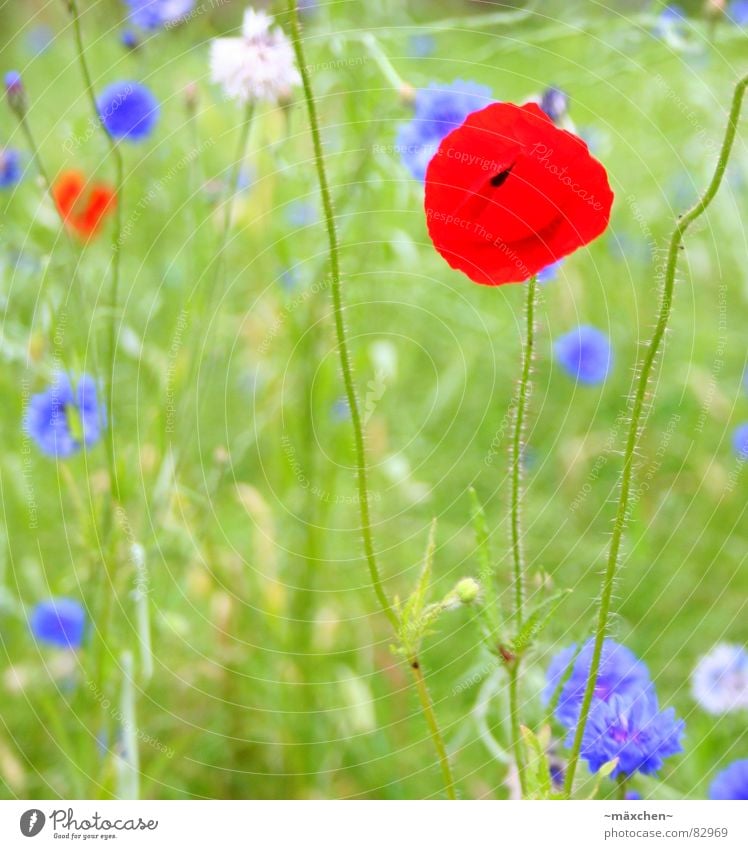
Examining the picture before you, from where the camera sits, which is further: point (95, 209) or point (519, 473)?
point (95, 209)

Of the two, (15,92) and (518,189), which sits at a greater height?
(15,92)

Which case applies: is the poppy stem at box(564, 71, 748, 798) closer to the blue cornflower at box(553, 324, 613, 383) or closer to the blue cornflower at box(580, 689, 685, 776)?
the blue cornflower at box(580, 689, 685, 776)

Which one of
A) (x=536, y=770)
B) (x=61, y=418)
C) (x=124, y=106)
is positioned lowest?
(x=536, y=770)

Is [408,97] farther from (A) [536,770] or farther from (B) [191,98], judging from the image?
(A) [536,770]

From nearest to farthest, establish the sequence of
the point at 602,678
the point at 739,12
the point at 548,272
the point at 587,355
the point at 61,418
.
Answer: the point at 602,678, the point at 548,272, the point at 61,418, the point at 587,355, the point at 739,12

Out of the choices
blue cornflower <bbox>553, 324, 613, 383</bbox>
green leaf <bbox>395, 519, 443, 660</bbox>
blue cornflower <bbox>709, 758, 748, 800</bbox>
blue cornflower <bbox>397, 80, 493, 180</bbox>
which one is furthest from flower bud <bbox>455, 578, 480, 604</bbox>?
blue cornflower <bbox>553, 324, 613, 383</bbox>

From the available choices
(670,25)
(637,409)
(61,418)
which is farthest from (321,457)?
(637,409)
